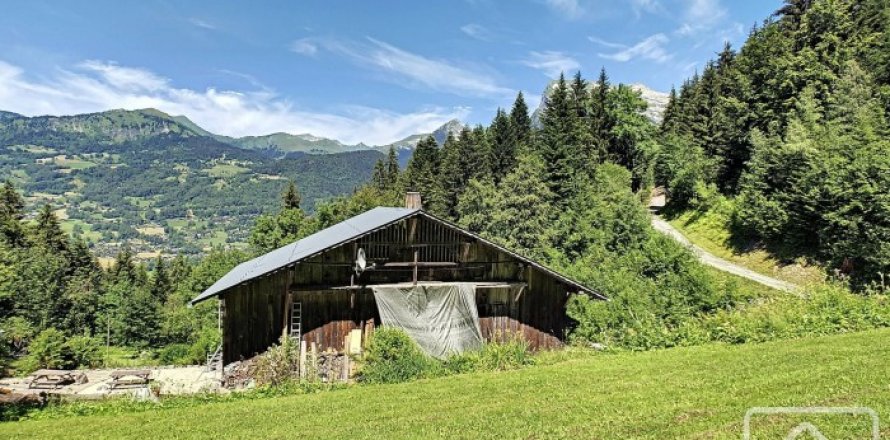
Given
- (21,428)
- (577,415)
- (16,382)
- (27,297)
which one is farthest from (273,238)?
(577,415)

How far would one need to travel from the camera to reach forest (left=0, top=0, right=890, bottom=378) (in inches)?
1081

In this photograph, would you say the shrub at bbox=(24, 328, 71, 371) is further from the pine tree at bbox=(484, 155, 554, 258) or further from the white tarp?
the pine tree at bbox=(484, 155, 554, 258)

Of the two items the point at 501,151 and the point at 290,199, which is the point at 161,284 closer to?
the point at 290,199

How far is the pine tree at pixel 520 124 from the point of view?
67.5 metres

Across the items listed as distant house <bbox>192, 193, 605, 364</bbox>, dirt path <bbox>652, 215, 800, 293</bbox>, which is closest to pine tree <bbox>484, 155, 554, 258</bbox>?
dirt path <bbox>652, 215, 800, 293</bbox>

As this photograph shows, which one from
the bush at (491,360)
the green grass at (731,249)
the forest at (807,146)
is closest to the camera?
the bush at (491,360)

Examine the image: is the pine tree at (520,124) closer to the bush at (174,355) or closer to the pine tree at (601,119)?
the pine tree at (601,119)

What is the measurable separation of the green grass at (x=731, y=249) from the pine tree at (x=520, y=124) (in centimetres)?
2041

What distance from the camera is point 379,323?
69.6 feet

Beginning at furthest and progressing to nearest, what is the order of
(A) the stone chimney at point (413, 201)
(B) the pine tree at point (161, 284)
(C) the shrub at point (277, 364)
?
(B) the pine tree at point (161, 284)
(A) the stone chimney at point (413, 201)
(C) the shrub at point (277, 364)

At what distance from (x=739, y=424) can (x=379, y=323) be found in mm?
15719

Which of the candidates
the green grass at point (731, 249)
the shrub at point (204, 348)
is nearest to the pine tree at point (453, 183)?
the green grass at point (731, 249)

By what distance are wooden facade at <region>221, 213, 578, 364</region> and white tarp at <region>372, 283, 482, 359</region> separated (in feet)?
1.91

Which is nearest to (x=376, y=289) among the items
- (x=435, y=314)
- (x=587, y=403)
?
(x=435, y=314)
